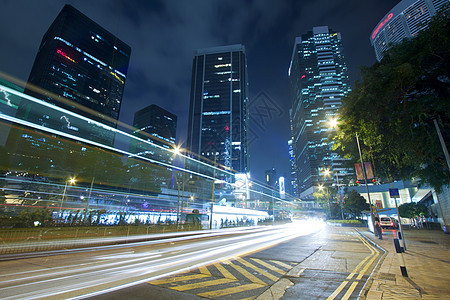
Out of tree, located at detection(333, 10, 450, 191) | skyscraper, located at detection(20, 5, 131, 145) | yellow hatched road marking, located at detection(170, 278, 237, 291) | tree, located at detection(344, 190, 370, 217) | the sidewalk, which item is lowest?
yellow hatched road marking, located at detection(170, 278, 237, 291)

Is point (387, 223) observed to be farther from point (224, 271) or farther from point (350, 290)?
point (224, 271)

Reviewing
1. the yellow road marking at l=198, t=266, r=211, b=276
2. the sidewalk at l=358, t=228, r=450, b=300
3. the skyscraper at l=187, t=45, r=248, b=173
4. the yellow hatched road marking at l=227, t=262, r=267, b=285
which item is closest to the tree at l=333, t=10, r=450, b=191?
the sidewalk at l=358, t=228, r=450, b=300

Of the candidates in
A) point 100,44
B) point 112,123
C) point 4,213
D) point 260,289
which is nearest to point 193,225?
point 4,213

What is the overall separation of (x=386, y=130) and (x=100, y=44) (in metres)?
171

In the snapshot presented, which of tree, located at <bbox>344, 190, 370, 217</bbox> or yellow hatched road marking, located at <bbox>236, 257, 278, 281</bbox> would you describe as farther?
tree, located at <bbox>344, 190, 370, 217</bbox>

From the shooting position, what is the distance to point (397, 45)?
1220cm

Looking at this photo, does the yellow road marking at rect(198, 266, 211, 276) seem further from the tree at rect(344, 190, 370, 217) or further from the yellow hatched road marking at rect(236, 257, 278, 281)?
the tree at rect(344, 190, 370, 217)

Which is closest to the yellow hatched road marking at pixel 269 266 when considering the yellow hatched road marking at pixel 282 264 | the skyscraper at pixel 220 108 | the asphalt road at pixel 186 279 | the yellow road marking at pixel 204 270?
the asphalt road at pixel 186 279

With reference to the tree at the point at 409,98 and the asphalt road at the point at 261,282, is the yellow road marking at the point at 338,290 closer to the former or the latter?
the asphalt road at the point at 261,282

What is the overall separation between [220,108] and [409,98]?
165 m

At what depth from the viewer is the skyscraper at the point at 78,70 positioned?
104 metres

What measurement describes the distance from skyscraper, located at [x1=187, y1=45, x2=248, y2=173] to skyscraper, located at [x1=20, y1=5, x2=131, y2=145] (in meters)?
64.6

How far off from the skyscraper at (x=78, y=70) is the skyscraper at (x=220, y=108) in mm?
64592

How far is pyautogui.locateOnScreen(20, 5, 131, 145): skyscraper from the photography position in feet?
342
